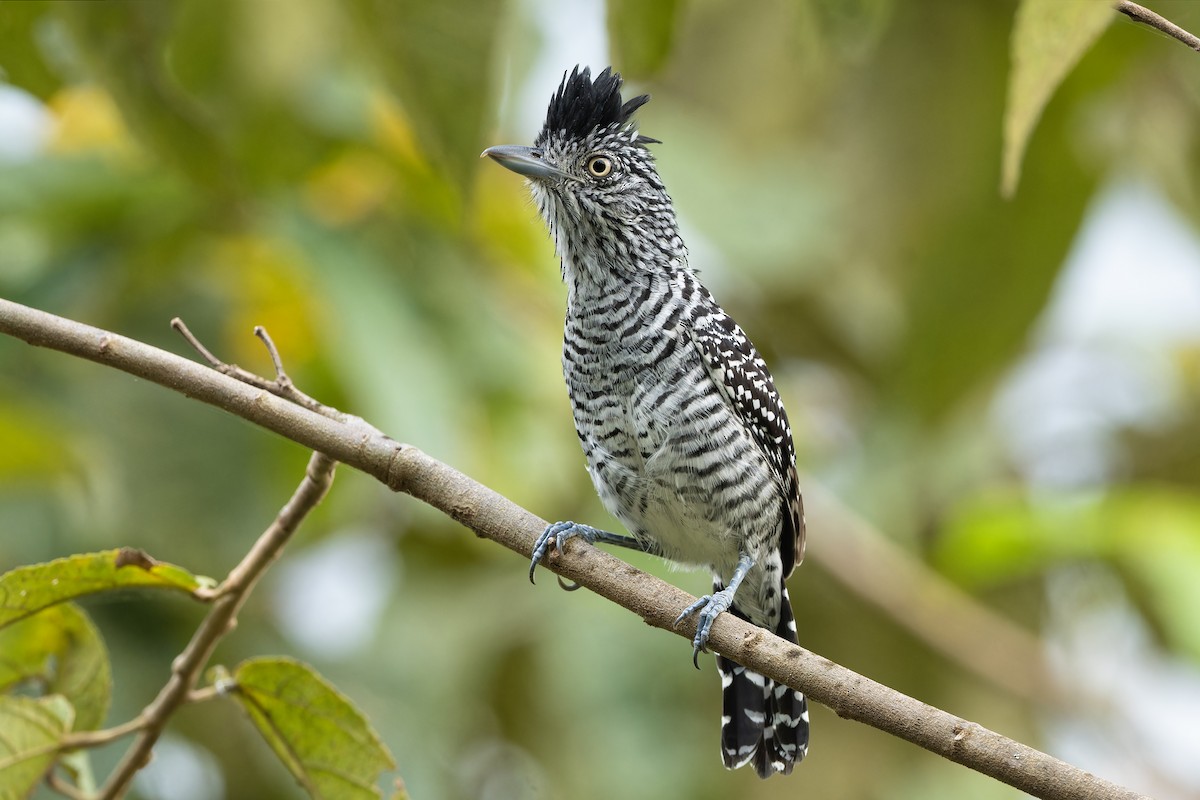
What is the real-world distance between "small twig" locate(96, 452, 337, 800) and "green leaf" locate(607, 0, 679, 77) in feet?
2.52

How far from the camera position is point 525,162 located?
3.30 metres

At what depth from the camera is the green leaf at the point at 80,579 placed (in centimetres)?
215

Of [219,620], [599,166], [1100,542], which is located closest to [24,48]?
[219,620]

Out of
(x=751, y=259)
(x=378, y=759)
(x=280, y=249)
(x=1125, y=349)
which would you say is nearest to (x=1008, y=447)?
(x=1125, y=349)

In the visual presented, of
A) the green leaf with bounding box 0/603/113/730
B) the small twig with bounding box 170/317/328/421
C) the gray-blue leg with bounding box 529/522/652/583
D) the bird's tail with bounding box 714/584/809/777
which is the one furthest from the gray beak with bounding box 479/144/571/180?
the green leaf with bounding box 0/603/113/730

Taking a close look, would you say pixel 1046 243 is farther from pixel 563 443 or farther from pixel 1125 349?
pixel 1125 349

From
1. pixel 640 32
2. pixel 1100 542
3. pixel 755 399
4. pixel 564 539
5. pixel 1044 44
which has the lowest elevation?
pixel 564 539

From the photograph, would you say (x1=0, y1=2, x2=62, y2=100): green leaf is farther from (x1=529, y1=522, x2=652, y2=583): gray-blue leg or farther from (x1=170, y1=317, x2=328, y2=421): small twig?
(x1=529, y1=522, x2=652, y2=583): gray-blue leg

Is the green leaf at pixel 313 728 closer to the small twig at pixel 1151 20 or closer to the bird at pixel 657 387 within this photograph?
the bird at pixel 657 387

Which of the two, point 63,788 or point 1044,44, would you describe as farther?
point 63,788

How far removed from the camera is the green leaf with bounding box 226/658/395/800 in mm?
2250

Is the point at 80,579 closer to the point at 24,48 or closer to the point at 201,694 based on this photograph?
the point at 201,694

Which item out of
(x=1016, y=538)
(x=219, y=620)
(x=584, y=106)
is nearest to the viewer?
(x=219, y=620)

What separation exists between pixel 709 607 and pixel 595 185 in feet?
4.00
